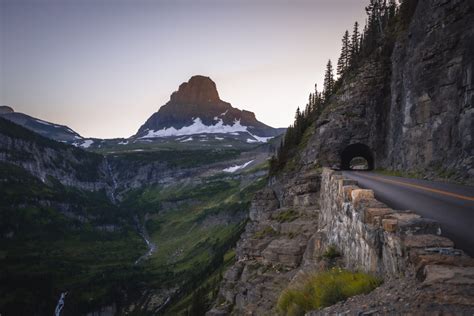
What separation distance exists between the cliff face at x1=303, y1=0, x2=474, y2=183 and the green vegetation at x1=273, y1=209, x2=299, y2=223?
1346cm

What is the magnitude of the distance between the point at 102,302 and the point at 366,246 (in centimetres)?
16699

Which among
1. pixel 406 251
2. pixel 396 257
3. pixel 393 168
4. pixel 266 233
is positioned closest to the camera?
pixel 406 251

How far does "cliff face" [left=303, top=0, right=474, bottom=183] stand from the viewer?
31.2 metres

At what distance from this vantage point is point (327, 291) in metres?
8.18

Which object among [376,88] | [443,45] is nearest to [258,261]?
[443,45]

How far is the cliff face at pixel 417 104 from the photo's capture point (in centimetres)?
3122

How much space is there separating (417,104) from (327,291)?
37.5m

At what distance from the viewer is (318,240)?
2047 centimetres

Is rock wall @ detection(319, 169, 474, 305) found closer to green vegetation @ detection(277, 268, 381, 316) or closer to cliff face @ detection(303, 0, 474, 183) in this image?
green vegetation @ detection(277, 268, 381, 316)

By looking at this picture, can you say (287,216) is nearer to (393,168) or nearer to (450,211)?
(393,168)

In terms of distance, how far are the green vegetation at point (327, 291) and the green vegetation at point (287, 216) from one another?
23.8 metres

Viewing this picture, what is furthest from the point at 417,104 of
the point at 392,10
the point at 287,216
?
the point at 392,10

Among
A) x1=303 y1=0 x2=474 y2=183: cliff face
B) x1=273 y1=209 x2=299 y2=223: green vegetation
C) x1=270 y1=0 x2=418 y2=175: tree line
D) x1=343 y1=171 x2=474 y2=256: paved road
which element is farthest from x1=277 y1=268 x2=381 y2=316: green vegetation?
x1=270 y1=0 x2=418 y2=175: tree line

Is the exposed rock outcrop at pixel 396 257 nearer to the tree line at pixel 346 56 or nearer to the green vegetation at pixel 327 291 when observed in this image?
the green vegetation at pixel 327 291
